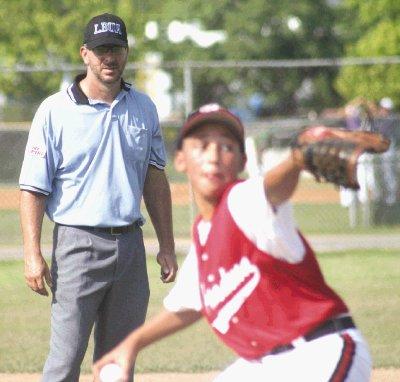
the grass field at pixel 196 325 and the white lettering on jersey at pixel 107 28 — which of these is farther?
the grass field at pixel 196 325

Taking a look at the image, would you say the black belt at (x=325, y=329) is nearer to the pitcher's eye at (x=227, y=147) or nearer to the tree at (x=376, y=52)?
the pitcher's eye at (x=227, y=147)

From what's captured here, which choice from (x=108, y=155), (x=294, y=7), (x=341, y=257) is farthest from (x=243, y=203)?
(x=294, y=7)

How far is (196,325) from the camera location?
34.4 feet

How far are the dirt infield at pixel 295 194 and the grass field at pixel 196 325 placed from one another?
8.58 ft

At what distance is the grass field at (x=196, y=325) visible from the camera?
8844mm

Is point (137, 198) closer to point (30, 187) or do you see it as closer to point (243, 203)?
point (30, 187)

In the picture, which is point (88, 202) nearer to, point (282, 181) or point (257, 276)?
point (257, 276)

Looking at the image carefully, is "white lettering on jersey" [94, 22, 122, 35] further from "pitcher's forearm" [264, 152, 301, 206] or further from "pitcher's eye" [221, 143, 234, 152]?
"pitcher's forearm" [264, 152, 301, 206]

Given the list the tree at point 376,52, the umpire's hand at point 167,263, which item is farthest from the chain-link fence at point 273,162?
the umpire's hand at point 167,263

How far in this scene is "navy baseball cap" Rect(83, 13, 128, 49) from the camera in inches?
241

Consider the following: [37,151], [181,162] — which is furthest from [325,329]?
[37,151]

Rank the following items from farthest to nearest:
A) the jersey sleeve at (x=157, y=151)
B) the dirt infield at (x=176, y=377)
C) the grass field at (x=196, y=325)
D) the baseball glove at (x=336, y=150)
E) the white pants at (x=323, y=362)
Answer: the grass field at (x=196, y=325) < the dirt infield at (x=176, y=377) < the jersey sleeve at (x=157, y=151) < the white pants at (x=323, y=362) < the baseball glove at (x=336, y=150)

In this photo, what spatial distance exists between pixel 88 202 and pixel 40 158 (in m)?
0.30

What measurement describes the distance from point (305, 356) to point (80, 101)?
2355 millimetres
